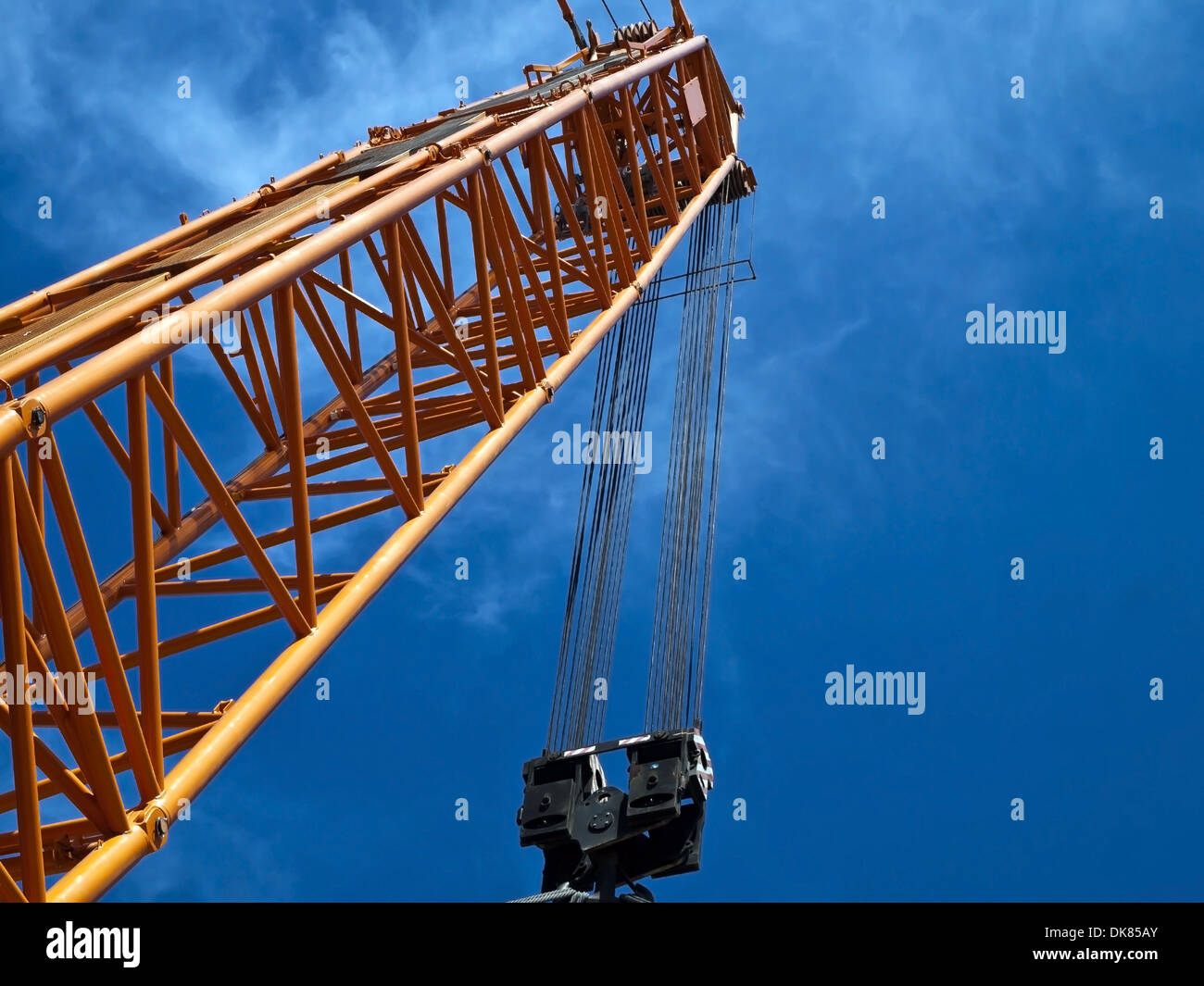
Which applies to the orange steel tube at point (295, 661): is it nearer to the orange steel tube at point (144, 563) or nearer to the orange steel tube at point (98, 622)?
the orange steel tube at point (98, 622)

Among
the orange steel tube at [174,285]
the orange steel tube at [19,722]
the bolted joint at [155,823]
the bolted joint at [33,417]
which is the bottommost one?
the bolted joint at [155,823]

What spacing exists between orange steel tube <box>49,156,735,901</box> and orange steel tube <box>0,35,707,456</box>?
110 inches

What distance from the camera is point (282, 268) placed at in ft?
38.3

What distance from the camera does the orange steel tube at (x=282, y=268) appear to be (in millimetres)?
8844

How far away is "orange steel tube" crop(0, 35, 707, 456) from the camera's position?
8844 millimetres

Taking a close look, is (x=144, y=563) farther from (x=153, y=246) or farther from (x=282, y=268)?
(x=153, y=246)

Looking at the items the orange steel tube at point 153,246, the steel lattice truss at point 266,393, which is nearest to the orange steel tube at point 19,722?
the steel lattice truss at point 266,393

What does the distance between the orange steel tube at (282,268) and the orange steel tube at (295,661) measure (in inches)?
110

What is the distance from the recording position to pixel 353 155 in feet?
65.1

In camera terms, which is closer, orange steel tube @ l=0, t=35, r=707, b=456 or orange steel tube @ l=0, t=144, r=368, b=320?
orange steel tube @ l=0, t=35, r=707, b=456

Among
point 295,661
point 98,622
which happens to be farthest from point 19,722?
point 295,661

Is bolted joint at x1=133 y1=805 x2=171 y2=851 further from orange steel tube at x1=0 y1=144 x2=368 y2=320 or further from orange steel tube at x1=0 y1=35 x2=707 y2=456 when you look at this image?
orange steel tube at x1=0 y1=144 x2=368 y2=320

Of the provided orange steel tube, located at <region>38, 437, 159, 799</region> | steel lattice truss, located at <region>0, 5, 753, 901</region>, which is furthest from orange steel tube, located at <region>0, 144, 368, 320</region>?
orange steel tube, located at <region>38, 437, 159, 799</region>
